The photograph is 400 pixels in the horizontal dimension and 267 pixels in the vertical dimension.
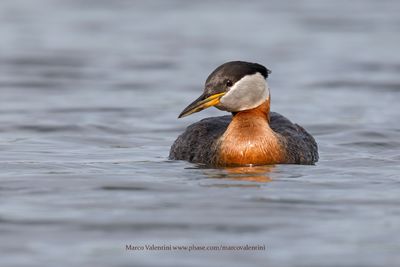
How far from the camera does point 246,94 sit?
49.7 ft

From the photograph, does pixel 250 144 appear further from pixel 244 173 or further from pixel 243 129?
pixel 244 173

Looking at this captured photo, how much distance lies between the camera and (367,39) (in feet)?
94.5

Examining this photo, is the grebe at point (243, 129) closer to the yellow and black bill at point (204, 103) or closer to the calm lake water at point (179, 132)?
the yellow and black bill at point (204, 103)

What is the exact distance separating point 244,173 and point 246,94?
1.12 metres

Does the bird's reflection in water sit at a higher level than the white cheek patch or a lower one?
lower

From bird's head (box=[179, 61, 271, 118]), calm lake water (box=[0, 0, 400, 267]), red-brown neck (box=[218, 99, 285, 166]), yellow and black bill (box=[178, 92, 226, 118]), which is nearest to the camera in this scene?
calm lake water (box=[0, 0, 400, 267])

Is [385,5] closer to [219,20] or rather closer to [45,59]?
[219,20]

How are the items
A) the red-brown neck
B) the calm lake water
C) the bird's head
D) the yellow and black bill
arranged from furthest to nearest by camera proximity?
the red-brown neck
the bird's head
the yellow and black bill
the calm lake water

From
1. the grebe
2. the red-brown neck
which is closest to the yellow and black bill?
the grebe

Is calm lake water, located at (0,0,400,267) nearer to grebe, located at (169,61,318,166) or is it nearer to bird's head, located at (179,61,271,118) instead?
grebe, located at (169,61,318,166)

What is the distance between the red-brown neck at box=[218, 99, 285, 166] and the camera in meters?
15.1

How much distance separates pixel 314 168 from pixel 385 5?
19.9m

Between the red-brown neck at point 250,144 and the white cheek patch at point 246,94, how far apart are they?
0.18 metres

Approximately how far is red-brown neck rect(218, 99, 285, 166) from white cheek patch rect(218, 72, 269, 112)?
178 mm
